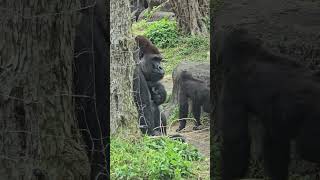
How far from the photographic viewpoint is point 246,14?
2.60 m

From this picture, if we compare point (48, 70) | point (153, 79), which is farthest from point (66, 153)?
point (153, 79)

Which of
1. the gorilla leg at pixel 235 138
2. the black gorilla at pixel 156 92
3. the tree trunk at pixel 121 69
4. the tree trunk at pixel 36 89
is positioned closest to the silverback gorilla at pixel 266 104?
the gorilla leg at pixel 235 138

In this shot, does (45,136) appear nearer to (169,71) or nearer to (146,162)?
(146,162)

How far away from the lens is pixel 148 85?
18.7ft

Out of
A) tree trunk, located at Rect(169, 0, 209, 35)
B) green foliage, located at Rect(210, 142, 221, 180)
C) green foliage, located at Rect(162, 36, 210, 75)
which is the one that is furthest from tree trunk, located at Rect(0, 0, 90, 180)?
tree trunk, located at Rect(169, 0, 209, 35)

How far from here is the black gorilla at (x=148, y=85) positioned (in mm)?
5453

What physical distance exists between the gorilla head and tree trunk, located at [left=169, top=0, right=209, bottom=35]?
284 centimetres

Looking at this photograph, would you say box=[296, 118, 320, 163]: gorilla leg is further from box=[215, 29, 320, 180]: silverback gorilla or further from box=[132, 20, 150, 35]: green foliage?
box=[132, 20, 150, 35]: green foliage

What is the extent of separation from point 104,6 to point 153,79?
287 centimetres

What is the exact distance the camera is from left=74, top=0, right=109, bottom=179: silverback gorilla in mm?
2822

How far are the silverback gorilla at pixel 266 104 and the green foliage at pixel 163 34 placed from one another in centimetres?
547

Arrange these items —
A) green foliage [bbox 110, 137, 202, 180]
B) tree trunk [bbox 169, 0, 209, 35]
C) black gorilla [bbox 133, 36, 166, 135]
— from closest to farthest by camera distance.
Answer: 1. green foliage [bbox 110, 137, 202, 180]
2. black gorilla [bbox 133, 36, 166, 135]
3. tree trunk [bbox 169, 0, 209, 35]

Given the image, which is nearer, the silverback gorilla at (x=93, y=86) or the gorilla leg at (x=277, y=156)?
the gorilla leg at (x=277, y=156)

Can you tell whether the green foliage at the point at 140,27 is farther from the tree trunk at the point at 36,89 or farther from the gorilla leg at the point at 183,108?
the tree trunk at the point at 36,89
